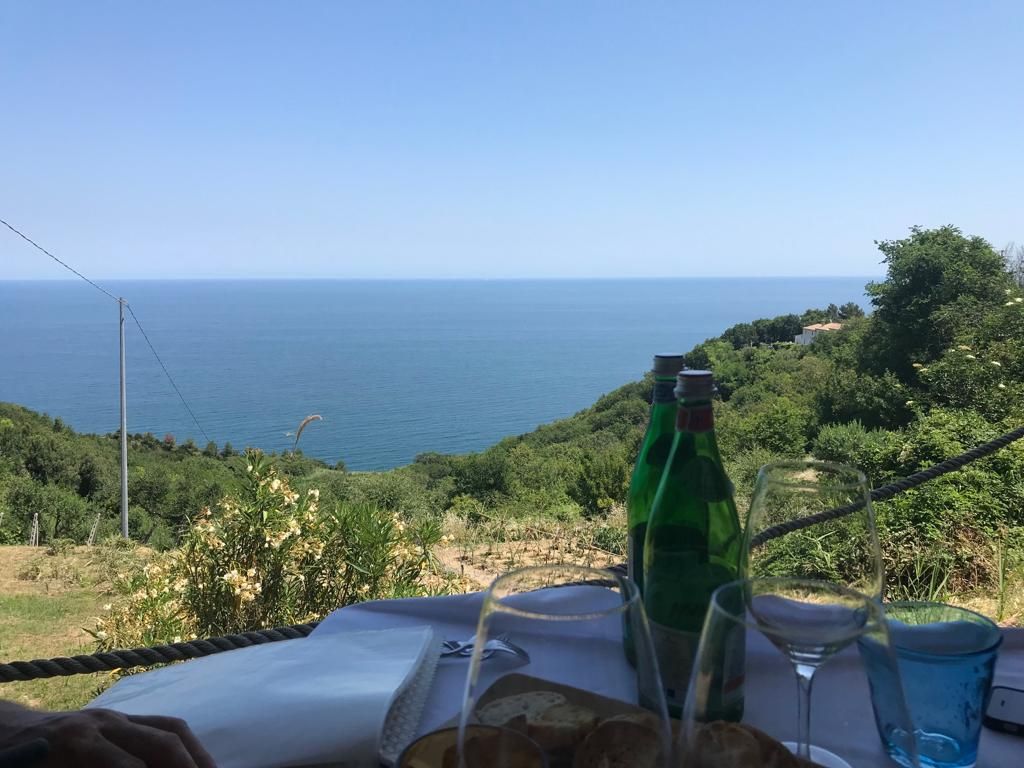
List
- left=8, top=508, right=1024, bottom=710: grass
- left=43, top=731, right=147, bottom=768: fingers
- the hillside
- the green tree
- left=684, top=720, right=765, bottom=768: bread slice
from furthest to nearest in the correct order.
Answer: the green tree < the hillside < left=8, top=508, right=1024, bottom=710: grass < left=43, top=731, right=147, bottom=768: fingers < left=684, top=720, right=765, bottom=768: bread slice

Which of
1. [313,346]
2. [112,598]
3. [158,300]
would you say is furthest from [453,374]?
[158,300]

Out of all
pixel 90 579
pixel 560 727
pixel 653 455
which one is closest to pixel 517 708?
pixel 560 727

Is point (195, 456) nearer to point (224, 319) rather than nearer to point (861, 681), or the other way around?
point (861, 681)

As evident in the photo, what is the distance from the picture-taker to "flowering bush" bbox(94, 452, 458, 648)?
10.6ft

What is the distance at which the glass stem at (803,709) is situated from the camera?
1.45 feet

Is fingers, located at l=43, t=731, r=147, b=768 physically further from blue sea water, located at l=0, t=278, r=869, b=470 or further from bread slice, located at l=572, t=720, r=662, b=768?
blue sea water, located at l=0, t=278, r=869, b=470

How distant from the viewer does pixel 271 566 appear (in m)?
3.25

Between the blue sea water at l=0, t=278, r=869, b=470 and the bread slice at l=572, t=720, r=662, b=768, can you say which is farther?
the blue sea water at l=0, t=278, r=869, b=470

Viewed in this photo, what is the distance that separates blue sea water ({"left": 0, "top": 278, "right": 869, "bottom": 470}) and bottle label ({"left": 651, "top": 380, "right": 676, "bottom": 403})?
20.6 m

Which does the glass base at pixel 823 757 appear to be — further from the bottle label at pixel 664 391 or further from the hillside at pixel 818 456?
the hillside at pixel 818 456

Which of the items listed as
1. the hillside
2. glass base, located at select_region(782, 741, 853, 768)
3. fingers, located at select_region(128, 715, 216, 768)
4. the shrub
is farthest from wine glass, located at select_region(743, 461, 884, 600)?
the hillside

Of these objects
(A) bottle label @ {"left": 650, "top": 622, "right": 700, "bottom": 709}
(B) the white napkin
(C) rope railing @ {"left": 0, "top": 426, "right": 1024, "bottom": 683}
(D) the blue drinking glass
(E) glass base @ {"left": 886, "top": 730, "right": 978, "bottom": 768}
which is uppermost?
(A) bottle label @ {"left": 650, "top": 622, "right": 700, "bottom": 709}

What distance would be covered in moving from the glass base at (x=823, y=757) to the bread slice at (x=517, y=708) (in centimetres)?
14

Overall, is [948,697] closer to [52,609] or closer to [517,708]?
[517,708]
